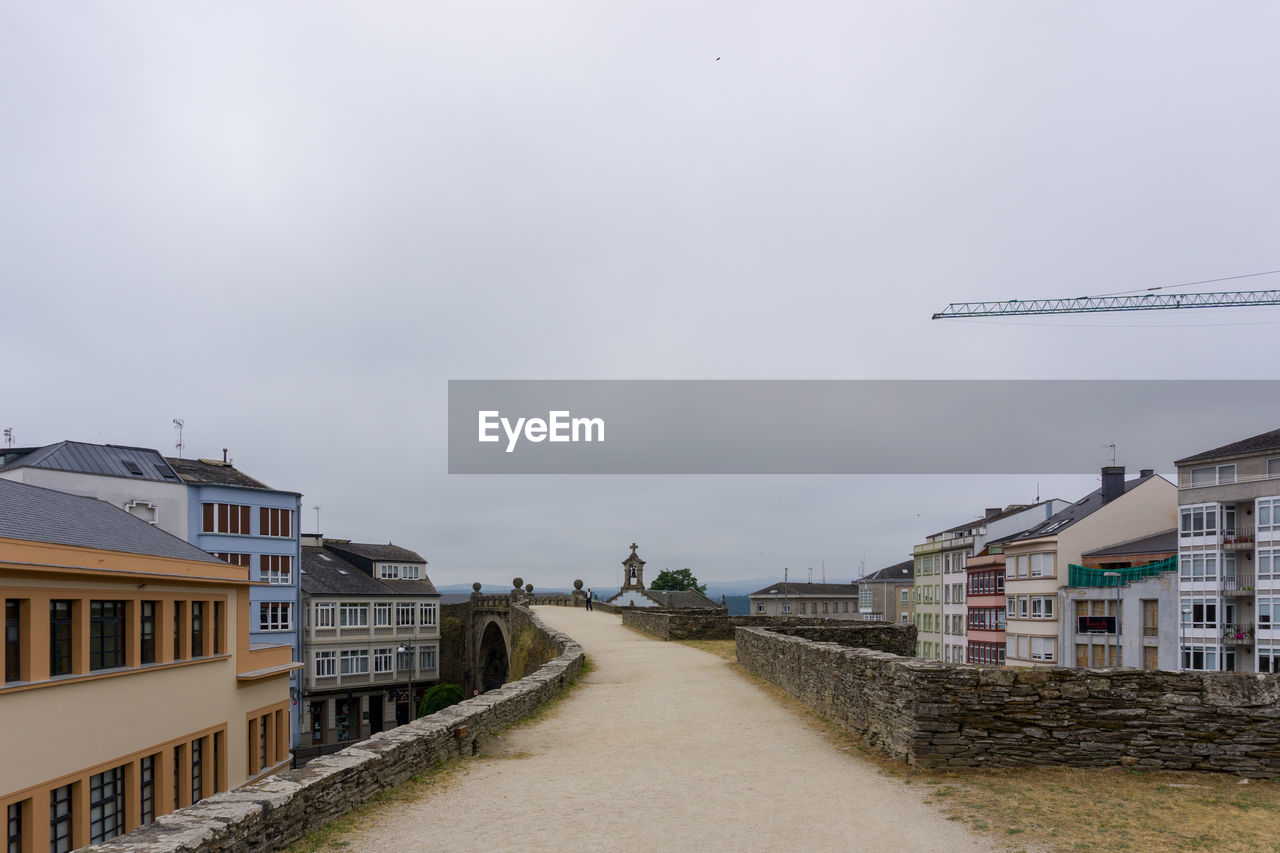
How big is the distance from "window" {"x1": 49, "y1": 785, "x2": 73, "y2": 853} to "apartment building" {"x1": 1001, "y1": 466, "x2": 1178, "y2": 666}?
54.4 meters

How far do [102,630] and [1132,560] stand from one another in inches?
2178

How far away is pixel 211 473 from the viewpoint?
5325 centimetres

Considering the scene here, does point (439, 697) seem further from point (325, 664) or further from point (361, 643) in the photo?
point (325, 664)

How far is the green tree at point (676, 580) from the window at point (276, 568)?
282ft

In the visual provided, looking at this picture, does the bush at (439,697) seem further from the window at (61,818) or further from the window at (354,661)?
the window at (61,818)

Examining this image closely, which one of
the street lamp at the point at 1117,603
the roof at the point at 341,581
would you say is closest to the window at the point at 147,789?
the roof at the point at 341,581

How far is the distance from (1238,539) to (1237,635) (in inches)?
204

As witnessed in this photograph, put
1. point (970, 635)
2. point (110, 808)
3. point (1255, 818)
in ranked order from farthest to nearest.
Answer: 1. point (970, 635)
2. point (110, 808)
3. point (1255, 818)

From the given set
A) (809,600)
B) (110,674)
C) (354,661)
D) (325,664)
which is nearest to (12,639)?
(110,674)

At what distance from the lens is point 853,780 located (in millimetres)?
10477

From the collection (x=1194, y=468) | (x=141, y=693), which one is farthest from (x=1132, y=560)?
(x=141, y=693)

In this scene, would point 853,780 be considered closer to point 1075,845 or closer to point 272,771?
point 1075,845

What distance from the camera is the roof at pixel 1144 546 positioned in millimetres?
56906

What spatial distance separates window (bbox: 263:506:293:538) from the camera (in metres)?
50.8
